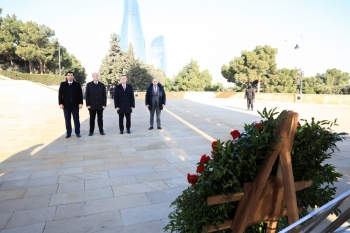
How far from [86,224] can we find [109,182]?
1209mm

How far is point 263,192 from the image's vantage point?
158 cm

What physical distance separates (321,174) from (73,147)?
18.8 ft

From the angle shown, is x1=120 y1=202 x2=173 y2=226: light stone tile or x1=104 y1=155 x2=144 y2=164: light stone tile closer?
x1=120 y1=202 x2=173 y2=226: light stone tile

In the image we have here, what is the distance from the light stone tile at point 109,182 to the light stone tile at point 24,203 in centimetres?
60

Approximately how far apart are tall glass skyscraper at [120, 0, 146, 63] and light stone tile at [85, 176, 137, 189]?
6453 inches

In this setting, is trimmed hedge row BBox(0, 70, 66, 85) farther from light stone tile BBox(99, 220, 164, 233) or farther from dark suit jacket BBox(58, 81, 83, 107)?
light stone tile BBox(99, 220, 164, 233)

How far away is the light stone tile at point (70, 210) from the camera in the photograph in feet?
9.47

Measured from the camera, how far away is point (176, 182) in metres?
3.88

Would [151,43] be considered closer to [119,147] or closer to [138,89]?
[138,89]

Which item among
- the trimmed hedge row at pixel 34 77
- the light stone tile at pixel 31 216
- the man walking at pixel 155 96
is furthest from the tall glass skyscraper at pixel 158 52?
the light stone tile at pixel 31 216

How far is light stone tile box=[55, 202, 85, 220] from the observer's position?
2.89m

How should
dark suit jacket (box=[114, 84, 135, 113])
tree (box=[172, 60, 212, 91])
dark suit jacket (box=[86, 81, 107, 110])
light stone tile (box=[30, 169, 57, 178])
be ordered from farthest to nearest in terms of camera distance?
1. tree (box=[172, 60, 212, 91])
2. dark suit jacket (box=[114, 84, 135, 113])
3. dark suit jacket (box=[86, 81, 107, 110])
4. light stone tile (box=[30, 169, 57, 178])

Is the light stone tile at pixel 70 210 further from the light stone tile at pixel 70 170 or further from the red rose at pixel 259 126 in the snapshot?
the red rose at pixel 259 126

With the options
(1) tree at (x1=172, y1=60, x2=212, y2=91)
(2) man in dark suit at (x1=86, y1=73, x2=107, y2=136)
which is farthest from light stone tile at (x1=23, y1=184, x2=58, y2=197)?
(1) tree at (x1=172, y1=60, x2=212, y2=91)
